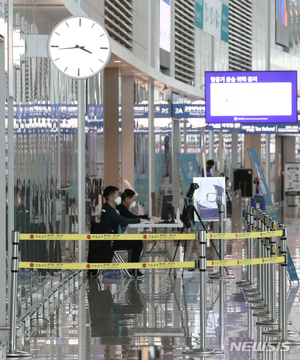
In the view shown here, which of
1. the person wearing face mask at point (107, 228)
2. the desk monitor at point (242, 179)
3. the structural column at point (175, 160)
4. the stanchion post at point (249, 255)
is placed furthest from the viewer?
the desk monitor at point (242, 179)

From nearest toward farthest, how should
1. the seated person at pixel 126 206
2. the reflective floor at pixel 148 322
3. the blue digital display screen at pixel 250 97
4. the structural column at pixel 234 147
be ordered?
1. the reflective floor at pixel 148 322
2. the seated person at pixel 126 206
3. the blue digital display screen at pixel 250 97
4. the structural column at pixel 234 147

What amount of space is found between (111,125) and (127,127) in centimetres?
106

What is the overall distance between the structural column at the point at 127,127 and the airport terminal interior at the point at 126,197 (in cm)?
2

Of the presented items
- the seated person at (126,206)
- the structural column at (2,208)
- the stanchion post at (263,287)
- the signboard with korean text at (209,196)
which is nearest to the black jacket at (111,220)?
the seated person at (126,206)

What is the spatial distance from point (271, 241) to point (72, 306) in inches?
95.0

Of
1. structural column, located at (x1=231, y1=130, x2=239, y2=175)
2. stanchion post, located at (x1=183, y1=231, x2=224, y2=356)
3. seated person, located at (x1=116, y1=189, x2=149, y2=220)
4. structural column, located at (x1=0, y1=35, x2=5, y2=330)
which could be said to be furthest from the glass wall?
structural column, located at (x1=231, y1=130, x2=239, y2=175)

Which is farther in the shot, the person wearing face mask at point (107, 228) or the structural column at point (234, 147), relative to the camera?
the structural column at point (234, 147)

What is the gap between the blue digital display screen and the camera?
12.8 m

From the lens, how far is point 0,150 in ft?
19.9

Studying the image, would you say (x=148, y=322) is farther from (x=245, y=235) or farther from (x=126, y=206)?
(x=126, y=206)

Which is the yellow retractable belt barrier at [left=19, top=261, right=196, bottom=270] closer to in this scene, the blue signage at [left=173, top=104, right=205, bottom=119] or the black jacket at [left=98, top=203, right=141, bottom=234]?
the black jacket at [left=98, top=203, right=141, bottom=234]

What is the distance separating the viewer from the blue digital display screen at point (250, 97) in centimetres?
1284

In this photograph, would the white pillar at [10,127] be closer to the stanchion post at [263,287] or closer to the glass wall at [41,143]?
the glass wall at [41,143]

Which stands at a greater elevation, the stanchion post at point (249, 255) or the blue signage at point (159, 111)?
the blue signage at point (159, 111)
